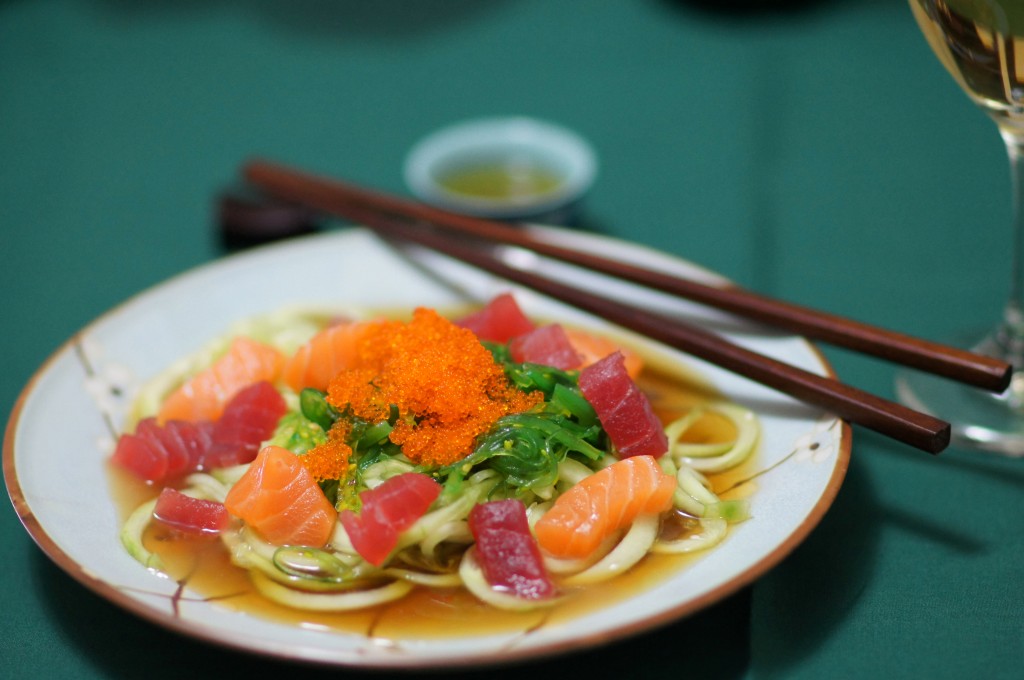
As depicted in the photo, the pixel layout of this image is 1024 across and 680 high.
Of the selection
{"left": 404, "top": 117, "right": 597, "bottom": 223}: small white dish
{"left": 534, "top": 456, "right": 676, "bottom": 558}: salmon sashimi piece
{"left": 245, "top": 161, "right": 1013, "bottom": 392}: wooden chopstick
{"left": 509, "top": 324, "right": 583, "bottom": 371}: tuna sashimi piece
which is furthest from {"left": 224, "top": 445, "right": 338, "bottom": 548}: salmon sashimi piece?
{"left": 404, "top": 117, "right": 597, "bottom": 223}: small white dish

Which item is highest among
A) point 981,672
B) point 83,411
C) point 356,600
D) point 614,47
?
point 614,47

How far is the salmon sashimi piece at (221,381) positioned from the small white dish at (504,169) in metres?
0.98

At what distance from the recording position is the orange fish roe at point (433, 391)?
199cm

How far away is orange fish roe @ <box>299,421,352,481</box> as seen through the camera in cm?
203

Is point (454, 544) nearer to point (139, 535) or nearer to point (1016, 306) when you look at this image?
point (139, 535)

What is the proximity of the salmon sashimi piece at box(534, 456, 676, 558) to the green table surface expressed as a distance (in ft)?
0.69

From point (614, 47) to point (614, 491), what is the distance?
10.2 ft

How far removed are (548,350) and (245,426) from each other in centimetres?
72

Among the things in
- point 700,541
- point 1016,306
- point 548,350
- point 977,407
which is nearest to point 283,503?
point 548,350

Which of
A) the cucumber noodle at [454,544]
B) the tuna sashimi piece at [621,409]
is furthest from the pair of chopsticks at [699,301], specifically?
the tuna sashimi piece at [621,409]

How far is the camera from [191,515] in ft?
6.91

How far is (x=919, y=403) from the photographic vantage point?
251 centimetres

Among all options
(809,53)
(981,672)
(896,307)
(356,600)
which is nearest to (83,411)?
(356,600)

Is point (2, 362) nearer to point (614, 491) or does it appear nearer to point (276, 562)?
point (276, 562)
